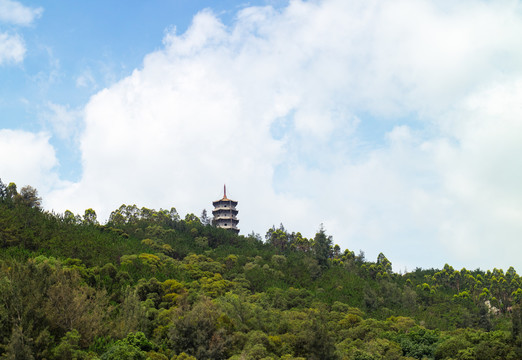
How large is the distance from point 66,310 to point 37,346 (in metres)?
3.94

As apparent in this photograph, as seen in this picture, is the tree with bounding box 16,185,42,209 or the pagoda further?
the pagoda

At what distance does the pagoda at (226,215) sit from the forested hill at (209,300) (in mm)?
11047

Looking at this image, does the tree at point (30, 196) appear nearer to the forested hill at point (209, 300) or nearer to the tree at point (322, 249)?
the forested hill at point (209, 300)

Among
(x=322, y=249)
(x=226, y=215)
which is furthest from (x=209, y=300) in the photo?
(x=226, y=215)

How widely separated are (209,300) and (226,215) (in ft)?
197

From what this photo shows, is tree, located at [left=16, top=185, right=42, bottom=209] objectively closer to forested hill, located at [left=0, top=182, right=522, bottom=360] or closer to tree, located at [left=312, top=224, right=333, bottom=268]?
forested hill, located at [left=0, top=182, right=522, bottom=360]

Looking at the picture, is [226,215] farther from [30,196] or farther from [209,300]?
[209,300]

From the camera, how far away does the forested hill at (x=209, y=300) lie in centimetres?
2908

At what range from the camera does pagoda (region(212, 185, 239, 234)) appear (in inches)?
3890

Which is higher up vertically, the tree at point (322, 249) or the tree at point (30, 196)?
the tree at point (30, 196)

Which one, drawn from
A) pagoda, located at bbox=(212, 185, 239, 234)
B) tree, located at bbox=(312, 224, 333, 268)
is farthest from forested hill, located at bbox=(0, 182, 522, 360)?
pagoda, located at bbox=(212, 185, 239, 234)

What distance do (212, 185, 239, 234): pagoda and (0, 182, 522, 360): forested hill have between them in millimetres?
11047

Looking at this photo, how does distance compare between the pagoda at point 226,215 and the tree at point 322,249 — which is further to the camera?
the pagoda at point 226,215

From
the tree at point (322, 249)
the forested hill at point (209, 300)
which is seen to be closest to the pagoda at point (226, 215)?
the forested hill at point (209, 300)
